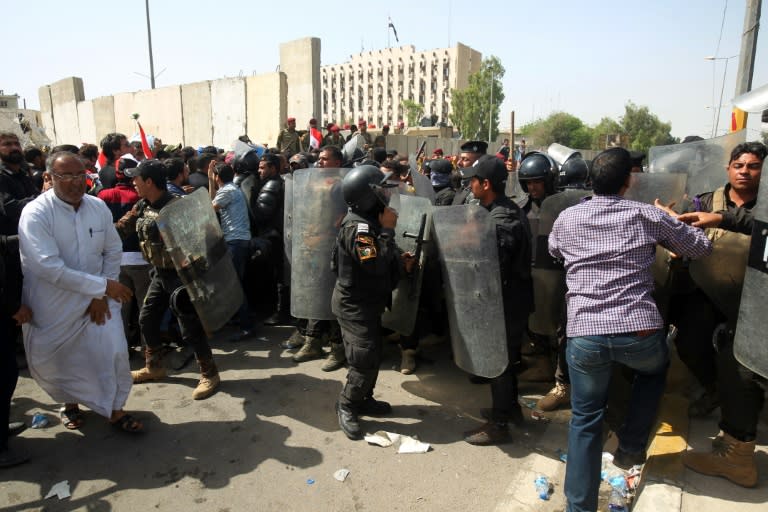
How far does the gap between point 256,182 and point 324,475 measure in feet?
11.7

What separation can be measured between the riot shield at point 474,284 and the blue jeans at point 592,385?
2.20ft

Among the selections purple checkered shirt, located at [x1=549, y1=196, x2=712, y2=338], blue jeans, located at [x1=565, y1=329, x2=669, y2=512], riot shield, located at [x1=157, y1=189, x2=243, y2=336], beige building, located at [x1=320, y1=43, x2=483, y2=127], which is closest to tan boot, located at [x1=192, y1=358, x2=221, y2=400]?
riot shield, located at [x1=157, y1=189, x2=243, y2=336]

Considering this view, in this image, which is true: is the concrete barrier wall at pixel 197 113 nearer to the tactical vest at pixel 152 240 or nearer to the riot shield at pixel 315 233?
the tactical vest at pixel 152 240

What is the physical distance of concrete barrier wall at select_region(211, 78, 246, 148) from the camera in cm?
1355

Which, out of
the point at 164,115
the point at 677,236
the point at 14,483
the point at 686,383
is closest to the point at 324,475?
the point at 14,483

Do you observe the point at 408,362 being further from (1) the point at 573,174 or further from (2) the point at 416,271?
(1) the point at 573,174

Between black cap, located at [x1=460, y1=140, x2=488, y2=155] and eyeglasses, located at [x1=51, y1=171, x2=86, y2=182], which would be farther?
black cap, located at [x1=460, y1=140, x2=488, y2=155]

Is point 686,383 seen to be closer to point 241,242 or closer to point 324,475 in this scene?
point 324,475

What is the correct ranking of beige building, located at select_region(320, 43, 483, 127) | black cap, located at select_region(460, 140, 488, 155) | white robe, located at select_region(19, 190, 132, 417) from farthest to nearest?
beige building, located at select_region(320, 43, 483, 127)
black cap, located at select_region(460, 140, 488, 155)
white robe, located at select_region(19, 190, 132, 417)

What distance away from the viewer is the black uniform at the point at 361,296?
314 centimetres

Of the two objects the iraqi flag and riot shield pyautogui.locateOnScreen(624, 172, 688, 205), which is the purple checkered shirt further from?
the iraqi flag

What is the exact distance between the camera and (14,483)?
2.85 metres

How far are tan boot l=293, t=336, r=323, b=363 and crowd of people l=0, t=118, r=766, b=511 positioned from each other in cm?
1

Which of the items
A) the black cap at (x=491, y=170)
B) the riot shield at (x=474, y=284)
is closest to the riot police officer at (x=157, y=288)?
the riot shield at (x=474, y=284)
